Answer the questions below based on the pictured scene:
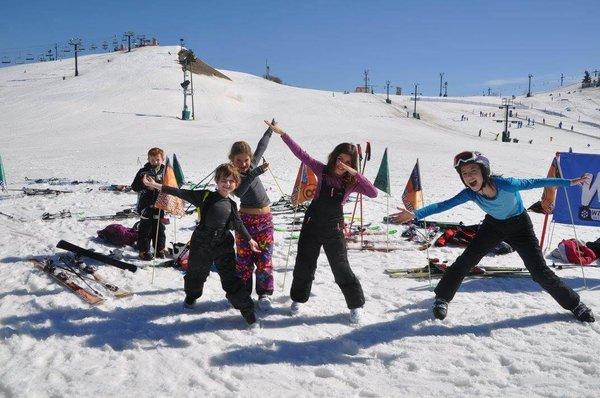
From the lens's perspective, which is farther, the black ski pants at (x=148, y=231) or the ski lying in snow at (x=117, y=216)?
the ski lying in snow at (x=117, y=216)

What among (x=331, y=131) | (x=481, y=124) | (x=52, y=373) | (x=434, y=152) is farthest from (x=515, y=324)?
(x=481, y=124)

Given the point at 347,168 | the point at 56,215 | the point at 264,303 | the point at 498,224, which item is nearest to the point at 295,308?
the point at 264,303

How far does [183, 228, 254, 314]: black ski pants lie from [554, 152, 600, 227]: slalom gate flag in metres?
5.41

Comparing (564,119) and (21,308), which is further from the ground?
(564,119)

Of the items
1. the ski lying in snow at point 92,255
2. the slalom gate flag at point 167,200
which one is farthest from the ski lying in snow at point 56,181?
the slalom gate flag at point 167,200

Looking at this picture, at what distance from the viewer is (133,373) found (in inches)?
151

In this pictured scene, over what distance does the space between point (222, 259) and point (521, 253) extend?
3.33 meters

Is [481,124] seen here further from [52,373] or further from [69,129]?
[52,373]

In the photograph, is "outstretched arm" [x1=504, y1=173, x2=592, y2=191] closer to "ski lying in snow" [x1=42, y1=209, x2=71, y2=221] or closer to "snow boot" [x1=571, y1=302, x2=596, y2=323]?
"snow boot" [x1=571, y1=302, x2=596, y2=323]

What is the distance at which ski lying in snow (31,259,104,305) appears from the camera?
A: 5.29 meters

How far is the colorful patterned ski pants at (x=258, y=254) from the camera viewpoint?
207 inches

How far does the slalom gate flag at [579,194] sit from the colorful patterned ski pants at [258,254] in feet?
16.0

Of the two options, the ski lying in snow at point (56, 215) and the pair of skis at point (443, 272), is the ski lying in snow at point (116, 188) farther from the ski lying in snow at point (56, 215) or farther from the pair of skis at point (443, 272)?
the pair of skis at point (443, 272)

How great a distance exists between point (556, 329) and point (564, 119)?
88368mm
